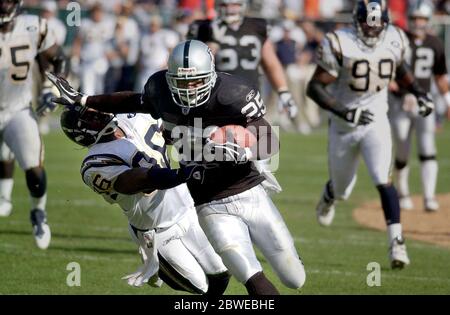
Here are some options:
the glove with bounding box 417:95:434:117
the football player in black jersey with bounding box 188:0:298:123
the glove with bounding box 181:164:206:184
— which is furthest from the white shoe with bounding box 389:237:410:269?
the glove with bounding box 181:164:206:184

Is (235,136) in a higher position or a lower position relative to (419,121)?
higher

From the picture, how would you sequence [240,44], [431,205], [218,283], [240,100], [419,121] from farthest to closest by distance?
[419,121] → [431,205] → [240,44] → [218,283] → [240,100]

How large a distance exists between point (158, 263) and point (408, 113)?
490 centimetres

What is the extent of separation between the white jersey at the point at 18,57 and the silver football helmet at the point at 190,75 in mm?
2812

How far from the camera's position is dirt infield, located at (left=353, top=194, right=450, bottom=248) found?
27.1 ft

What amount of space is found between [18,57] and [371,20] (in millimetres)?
2732

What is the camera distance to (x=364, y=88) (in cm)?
735

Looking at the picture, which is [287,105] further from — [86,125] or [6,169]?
[86,125]

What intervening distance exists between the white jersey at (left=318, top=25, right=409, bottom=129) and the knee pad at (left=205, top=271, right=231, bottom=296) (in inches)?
85.6

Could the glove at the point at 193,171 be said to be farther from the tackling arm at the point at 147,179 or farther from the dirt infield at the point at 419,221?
the dirt infield at the point at 419,221

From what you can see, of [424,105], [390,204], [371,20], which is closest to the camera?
[390,204]

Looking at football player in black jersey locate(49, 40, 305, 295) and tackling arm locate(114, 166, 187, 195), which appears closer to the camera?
tackling arm locate(114, 166, 187, 195)

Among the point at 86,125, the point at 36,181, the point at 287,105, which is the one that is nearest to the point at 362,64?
the point at 287,105

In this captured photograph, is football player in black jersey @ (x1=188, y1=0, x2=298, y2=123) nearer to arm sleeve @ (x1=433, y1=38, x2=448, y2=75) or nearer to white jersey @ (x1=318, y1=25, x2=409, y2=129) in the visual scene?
white jersey @ (x1=318, y1=25, x2=409, y2=129)
